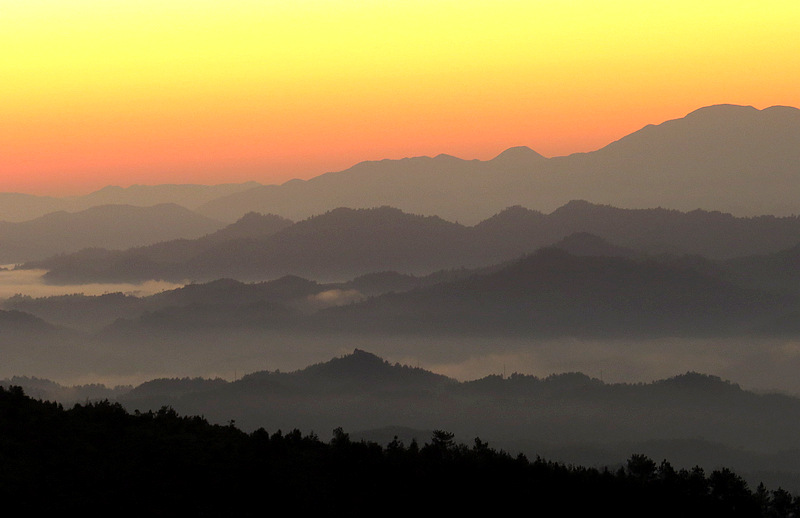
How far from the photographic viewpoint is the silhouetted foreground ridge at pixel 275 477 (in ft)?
188

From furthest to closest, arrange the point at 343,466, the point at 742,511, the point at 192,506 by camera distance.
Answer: the point at 742,511 < the point at 343,466 < the point at 192,506

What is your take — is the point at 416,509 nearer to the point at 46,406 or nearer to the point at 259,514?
the point at 259,514

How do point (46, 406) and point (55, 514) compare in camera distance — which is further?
point (46, 406)

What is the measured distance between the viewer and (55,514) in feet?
170

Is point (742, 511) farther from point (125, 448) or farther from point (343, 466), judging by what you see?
point (125, 448)

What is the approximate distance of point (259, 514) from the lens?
5878 cm

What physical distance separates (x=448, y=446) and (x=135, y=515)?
33.7 metres

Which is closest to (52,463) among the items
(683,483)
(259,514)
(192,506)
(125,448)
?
(125,448)

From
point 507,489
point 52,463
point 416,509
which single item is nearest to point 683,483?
point 507,489

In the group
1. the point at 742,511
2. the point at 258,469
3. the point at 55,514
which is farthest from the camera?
the point at 742,511

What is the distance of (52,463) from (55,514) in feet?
28.7

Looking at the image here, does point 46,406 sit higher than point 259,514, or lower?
higher

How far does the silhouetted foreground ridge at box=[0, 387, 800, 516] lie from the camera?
5741 cm

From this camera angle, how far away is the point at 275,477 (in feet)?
206
